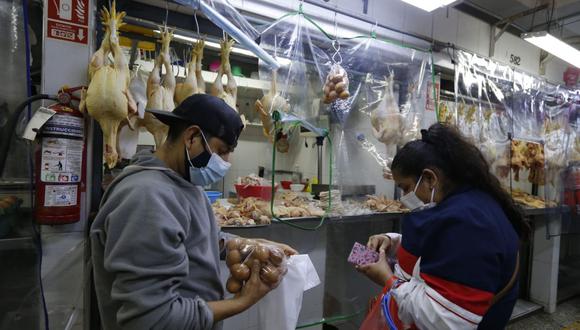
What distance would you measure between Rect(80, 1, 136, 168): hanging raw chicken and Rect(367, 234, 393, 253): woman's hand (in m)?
1.40

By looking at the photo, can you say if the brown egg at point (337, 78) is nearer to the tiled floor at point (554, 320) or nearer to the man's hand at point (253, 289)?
the man's hand at point (253, 289)

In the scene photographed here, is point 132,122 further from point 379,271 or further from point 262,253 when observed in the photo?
point 379,271

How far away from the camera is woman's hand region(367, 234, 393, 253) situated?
168 centimetres

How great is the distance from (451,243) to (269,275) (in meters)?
0.64

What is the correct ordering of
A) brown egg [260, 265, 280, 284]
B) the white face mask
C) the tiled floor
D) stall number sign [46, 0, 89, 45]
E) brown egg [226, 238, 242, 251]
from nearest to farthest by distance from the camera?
brown egg [260, 265, 280, 284] → brown egg [226, 238, 242, 251] → the white face mask → stall number sign [46, 0, 89, 45] → the tiled floor

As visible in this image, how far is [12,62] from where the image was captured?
1.44 metres

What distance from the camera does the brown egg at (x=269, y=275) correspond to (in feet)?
3.58

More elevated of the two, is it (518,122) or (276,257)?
(518,122)

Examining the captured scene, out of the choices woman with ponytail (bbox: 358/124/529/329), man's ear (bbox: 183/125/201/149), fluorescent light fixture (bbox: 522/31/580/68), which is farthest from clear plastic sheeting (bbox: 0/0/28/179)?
fluorescent light fixture (bbox: 522/31/580/68)

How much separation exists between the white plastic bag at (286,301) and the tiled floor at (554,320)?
342 centimetres

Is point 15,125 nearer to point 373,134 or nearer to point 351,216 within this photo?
point 351,216

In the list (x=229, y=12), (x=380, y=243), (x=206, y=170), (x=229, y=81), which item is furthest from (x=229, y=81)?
(x=380, y=243)

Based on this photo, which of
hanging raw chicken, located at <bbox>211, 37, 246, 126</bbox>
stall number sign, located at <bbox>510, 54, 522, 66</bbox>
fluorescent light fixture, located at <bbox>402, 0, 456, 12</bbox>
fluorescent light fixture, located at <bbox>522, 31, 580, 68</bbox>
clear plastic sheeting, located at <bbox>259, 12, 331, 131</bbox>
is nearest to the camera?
hanging raw chicken, located at <bbox>211, 37, 246, 126</bbox>

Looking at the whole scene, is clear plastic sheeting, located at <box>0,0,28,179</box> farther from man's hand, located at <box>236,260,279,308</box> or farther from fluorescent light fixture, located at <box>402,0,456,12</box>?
fluorescent light fixture, located at <box>402,0,456,12</box>
